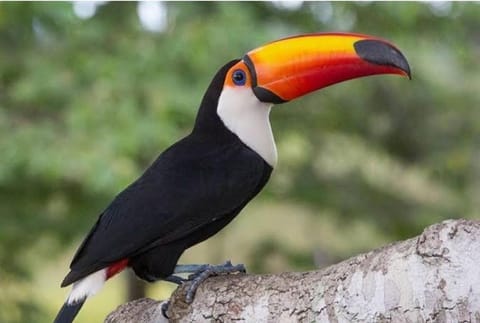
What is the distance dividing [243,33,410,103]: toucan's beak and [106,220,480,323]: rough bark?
1.52ft

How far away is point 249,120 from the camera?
6.96ft

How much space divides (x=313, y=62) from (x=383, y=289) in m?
0.69

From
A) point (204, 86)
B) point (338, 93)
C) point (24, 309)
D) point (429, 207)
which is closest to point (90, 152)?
point (204, 86)

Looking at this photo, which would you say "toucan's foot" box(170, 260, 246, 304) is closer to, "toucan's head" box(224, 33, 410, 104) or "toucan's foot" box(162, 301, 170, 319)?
"toucan's foot" box(162, 301, 170, 319)

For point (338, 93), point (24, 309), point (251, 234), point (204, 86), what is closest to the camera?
point (204, 86)

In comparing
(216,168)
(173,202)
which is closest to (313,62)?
(216,168)

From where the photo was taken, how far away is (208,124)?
2182mm

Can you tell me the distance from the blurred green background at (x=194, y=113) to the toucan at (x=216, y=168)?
4.22 feet

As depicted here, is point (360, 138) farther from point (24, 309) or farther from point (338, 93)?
point (24, 309)

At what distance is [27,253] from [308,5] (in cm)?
191

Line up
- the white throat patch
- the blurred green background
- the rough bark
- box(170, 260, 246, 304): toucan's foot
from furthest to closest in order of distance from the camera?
the blurred green background < the white throat patch < box(170, 260, 246, 304): toucan's foot < the rough bark

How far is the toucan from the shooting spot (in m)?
1.97

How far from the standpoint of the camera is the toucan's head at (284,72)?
6.49 ft

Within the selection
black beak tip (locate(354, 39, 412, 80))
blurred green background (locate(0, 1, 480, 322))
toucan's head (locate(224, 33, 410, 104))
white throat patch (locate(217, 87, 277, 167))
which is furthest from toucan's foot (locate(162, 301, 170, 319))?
blurred green background (locate(0, 1, 480, 322))
